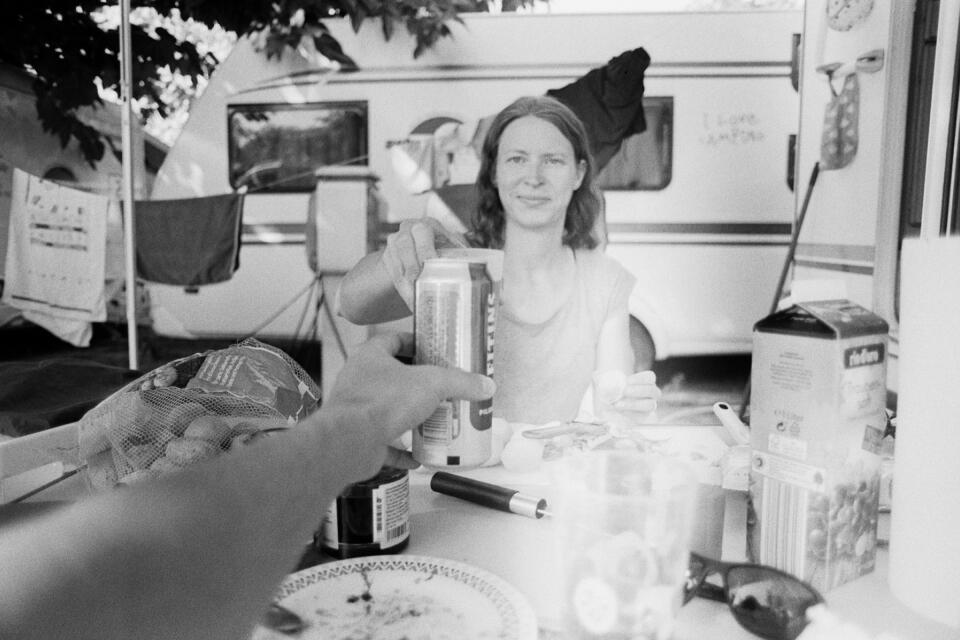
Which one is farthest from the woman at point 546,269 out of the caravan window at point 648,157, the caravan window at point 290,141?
the caravan window at point 290,141

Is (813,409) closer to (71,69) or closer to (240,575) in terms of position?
(240,575)

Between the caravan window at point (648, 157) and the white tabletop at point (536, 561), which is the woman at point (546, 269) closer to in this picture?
the white tabletop at point (536, 561)

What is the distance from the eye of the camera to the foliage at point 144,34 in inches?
145

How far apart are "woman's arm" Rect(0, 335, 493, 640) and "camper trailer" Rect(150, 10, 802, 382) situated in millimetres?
3276

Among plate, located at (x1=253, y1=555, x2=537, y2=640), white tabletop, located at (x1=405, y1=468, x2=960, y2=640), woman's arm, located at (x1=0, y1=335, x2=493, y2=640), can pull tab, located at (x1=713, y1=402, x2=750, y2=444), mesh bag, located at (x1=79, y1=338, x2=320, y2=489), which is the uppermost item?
woman's arm, located at (x1=0, y1=335, x2=493, y2=640)

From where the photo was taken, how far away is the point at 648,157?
157 inches

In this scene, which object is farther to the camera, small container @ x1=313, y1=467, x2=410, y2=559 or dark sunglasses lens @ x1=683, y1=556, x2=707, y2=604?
small container @ x1=313, y1=467, x2=410, y2=559

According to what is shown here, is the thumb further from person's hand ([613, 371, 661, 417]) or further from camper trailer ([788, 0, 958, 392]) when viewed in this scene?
person's hand ([613, 371, 661, 417])

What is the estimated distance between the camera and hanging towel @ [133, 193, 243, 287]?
12.5 ft

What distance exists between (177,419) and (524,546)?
419mm

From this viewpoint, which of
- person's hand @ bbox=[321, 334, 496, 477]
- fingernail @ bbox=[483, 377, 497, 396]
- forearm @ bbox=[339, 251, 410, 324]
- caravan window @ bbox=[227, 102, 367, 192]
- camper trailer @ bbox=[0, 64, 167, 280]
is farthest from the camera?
camper trailer @ bbox=[0, 64, 167, 280]

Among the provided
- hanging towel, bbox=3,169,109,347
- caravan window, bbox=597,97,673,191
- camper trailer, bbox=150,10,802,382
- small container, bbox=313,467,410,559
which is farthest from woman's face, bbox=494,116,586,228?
hanging towel, bbox=3,169,109,347

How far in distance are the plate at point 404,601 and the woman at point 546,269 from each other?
105cm

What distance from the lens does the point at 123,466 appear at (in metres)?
0.79
